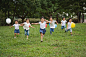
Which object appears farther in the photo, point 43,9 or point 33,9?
point 43,9

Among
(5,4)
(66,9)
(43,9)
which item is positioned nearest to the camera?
(5,4)

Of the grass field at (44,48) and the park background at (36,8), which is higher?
the park background at (36,8)

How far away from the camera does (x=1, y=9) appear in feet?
111

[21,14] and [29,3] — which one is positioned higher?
[29,3]

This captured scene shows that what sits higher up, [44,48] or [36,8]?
[36,8]

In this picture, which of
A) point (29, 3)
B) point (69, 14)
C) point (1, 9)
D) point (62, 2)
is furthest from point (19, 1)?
point (69, 14)

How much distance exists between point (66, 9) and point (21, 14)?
485 inches

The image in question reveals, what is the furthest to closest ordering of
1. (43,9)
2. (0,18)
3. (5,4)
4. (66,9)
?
(66,9)
(43,9)
(5,4)
(0,18)

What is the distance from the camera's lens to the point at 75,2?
3659 centimetres

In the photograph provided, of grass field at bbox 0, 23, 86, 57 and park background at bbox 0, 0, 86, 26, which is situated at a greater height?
park background at bbox 0, 0, 86, 26

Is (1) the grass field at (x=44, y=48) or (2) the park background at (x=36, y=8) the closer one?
(1) the grass field at (x=44, y=48)

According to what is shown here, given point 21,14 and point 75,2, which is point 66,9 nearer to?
point 75,2

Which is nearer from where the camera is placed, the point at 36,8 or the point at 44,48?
the point at 44,48

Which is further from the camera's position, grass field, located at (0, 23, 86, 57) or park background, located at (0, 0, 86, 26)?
park background, located at (0, 0, 86, 26)
